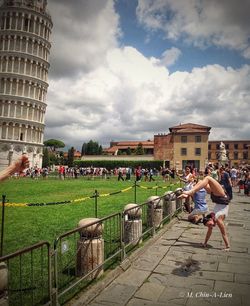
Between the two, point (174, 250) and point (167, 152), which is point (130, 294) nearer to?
point (174, 250)

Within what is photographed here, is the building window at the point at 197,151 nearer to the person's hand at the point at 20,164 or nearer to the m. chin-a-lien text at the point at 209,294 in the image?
the m. chin-a-lien text at the point at 209,294

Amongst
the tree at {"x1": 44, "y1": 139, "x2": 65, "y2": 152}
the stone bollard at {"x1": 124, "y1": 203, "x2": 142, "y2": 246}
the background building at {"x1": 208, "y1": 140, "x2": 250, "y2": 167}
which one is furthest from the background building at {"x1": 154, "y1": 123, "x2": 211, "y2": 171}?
the tree at {"x1": 44, "y1": 139, "x2": 65, "y2": 152}

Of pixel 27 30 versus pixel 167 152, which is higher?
pixel 27 30

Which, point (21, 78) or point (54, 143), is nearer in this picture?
point (21, 78)

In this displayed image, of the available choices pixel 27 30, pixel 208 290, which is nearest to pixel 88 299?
pixel 208 290

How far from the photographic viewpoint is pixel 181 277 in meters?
5.79

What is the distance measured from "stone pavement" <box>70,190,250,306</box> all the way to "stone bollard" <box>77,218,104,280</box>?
434 millimetres

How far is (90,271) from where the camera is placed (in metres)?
5.35

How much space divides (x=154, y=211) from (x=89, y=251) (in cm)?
415

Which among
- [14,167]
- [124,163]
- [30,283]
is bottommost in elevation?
[30,283]

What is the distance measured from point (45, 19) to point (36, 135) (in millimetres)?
33583

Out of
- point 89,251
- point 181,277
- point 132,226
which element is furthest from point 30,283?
point 132,226

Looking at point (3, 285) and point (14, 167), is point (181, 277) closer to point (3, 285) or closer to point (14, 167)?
point (3, 285)

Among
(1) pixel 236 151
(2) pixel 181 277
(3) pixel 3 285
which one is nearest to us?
(3) pixel 3 285
